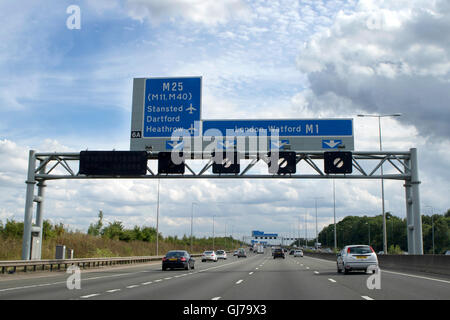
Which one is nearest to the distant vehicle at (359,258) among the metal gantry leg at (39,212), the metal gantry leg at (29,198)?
the metal gantry leg at (39,212)

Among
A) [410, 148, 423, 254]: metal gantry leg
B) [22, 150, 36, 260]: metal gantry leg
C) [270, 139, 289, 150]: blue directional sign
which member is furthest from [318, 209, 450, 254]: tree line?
[22, 150, 36, 260]: metal gantry leg

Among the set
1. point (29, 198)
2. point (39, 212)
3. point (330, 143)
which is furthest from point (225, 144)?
point (39, 212)

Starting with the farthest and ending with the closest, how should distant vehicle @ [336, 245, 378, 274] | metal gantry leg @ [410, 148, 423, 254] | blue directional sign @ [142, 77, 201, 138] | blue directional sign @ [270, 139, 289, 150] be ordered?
metal gantry leg @ [410, 148, 423, 254], blue directional sign @ [270, 139, 289, 150], blue directional sign @ [142, 77, 201, 138], distant vehicle @ [336, 245, 378, 274]

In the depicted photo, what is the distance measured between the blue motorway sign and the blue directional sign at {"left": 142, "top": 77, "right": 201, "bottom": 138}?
1.23 metres

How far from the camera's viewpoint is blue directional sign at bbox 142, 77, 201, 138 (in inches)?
1144

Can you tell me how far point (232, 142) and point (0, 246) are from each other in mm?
19966

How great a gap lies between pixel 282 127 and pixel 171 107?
6653 mm

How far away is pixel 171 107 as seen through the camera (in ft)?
96.1

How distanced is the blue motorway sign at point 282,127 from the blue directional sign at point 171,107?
1.23 m

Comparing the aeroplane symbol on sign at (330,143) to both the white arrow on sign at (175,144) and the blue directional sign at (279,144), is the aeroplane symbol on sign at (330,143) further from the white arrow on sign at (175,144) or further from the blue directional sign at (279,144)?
the white arrow on sign at (175,144)

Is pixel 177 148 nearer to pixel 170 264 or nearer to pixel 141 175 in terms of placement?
pixel 141 175

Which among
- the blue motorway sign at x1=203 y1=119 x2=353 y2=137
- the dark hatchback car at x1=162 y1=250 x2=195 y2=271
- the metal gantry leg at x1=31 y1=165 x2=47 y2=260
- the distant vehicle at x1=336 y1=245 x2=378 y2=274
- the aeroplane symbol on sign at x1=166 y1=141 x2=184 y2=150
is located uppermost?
the blue motorway sign at x1=203 y1=119 x2=353 y2=137

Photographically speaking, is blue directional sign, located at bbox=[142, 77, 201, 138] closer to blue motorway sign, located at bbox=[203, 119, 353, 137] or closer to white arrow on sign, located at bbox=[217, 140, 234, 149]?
blue motorway sign, located at bbox=[203, 119, 353, 137]

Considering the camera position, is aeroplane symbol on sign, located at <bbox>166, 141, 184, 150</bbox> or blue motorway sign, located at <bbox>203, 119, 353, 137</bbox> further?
blue motorway sign, located at <bbox>203, 119, 353, 137</bbox>
